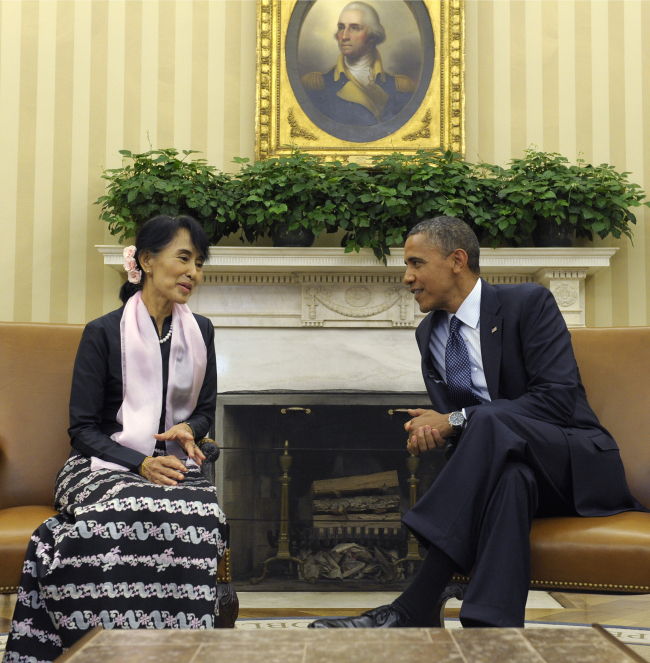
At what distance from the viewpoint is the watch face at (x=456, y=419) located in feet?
6.35

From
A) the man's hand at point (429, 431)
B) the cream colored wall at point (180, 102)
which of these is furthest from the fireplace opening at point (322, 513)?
the cream colored wall at point (180, 102)

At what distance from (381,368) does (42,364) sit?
2.05 meters

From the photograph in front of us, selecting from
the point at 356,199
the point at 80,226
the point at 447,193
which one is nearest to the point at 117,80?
the point at 80,226

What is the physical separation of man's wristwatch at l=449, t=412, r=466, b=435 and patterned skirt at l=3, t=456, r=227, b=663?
72 centimetres

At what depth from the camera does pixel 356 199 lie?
361 centimetres

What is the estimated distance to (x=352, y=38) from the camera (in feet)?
13.1

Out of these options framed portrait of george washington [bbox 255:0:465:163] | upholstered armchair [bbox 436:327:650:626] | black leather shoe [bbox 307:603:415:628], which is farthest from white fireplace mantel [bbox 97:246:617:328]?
black leather shoe [bbox 307:603:415:628]

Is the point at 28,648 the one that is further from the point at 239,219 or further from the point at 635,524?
the point at 239,219

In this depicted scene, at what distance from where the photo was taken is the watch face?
1935mm

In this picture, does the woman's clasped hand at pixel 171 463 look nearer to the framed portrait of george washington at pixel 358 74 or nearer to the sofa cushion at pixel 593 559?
the sofa cushion at pixel 593 559

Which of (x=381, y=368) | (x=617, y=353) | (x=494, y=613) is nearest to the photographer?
(x=494, y=613)

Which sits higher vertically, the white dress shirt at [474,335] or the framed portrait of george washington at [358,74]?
the framed portrait of george washington at [358,74]

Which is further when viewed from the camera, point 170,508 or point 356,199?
point 356,199

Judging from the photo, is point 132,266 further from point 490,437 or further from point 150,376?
point 490,437
